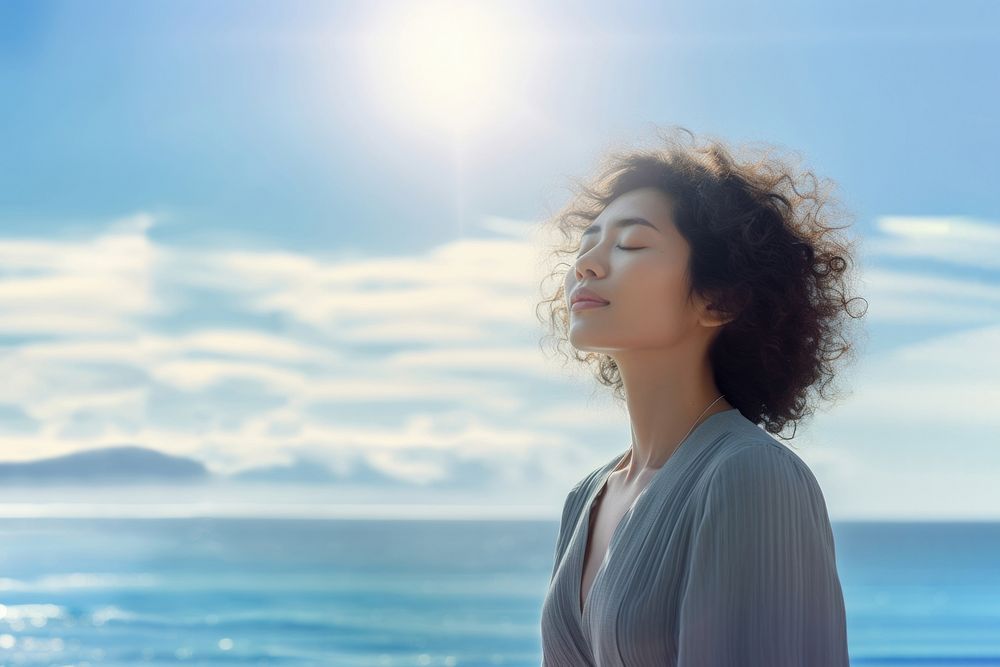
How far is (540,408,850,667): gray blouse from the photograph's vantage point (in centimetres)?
150

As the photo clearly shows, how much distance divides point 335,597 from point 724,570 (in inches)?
902

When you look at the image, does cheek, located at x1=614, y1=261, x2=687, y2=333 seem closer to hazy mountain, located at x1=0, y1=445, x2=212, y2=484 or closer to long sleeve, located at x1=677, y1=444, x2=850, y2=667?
long sleeve, located at x1=677, y1=444, x2=850, y2=667

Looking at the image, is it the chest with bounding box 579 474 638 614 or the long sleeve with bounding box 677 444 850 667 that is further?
the chest with bounding box 579 474 638 614

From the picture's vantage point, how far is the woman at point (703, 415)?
1.52 meters

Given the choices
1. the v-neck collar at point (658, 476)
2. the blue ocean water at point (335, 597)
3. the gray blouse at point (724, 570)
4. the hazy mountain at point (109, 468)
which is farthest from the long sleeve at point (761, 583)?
the hazy mountain at point (109, 468)

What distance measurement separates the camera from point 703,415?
187 centimetres

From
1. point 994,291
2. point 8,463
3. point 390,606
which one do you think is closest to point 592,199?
point 390,606

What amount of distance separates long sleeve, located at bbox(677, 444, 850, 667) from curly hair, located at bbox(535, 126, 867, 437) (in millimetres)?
357

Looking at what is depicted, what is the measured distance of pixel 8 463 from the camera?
43219 mm

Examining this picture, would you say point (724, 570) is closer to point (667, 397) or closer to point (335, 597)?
point (667, 397)

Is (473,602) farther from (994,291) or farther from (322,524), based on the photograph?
(322,524)

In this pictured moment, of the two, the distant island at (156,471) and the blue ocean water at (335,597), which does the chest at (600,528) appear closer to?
the blue ocean water at (335,597)

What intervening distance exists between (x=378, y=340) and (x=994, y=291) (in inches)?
865

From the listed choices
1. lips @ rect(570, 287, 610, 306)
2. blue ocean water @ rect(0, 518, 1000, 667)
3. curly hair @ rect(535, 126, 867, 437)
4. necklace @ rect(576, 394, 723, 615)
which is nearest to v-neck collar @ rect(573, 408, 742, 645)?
necklace @ rect(576, 394, 723, 615)
